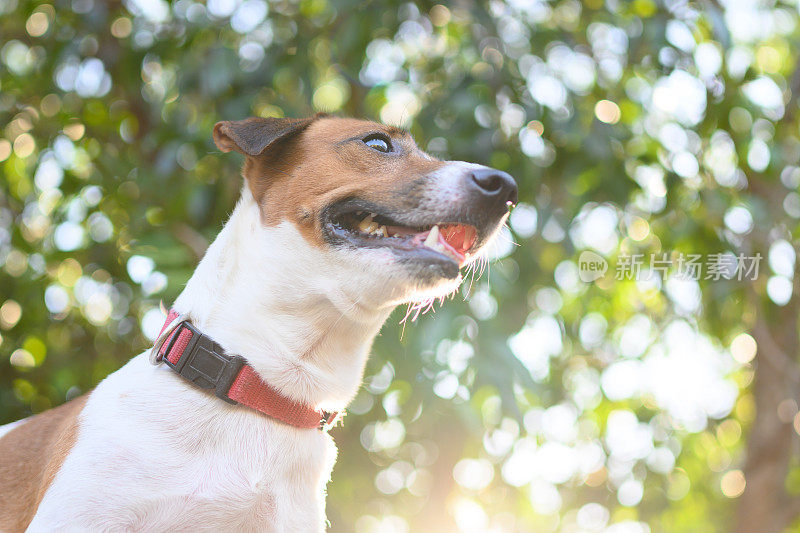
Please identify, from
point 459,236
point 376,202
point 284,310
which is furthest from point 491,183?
point 284,310

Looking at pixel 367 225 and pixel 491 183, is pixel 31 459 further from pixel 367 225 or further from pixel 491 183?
pixel 491 183

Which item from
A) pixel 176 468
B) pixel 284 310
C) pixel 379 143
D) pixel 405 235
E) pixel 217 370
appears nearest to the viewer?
pixel 176 468

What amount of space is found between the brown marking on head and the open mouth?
6cm

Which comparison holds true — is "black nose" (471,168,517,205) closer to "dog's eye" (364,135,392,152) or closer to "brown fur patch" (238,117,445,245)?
"brown fur patch" (238,117,445,245)

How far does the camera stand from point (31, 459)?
7.54 feet

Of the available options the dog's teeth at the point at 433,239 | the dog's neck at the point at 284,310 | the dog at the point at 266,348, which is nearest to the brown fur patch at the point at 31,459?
the dog at the point at 266,348

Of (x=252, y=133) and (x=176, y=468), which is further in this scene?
(x=252, y=133)

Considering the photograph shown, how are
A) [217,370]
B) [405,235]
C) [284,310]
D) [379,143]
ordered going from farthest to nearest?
[379,143] → [405,235] → [284,310] → [217,370]

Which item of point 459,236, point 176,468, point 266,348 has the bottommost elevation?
point 176,468

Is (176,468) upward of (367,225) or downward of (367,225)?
downward

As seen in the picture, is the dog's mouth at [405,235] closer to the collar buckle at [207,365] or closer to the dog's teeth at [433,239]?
the dog's teeth at [433,239]

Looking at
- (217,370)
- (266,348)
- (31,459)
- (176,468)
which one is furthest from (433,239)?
(31,459)

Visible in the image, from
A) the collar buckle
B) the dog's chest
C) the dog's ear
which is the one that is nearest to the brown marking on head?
the dog's ear

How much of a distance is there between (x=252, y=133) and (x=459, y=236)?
0.69 m
